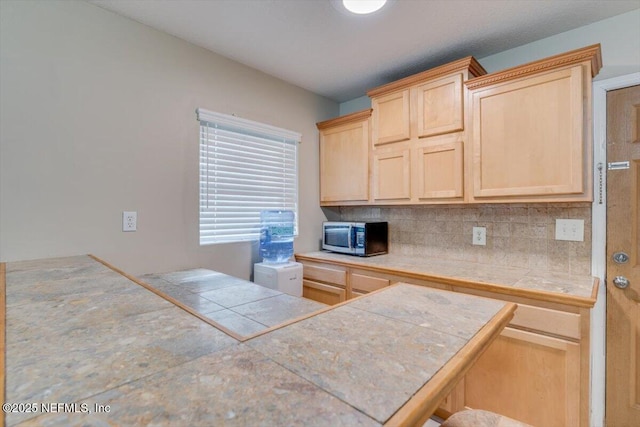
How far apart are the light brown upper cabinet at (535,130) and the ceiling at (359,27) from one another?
31 cm

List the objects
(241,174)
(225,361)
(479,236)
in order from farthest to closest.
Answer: (241,174) → (479,236) → (225,361)

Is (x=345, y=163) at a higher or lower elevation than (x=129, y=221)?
higher

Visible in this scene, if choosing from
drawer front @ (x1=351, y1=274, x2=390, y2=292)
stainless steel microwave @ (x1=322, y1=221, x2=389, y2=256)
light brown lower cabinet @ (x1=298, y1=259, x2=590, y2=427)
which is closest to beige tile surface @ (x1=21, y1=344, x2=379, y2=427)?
light brown lower cabinet @ (x1=298, y1=259, x2=590, y2=427)

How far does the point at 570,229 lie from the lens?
1.88m

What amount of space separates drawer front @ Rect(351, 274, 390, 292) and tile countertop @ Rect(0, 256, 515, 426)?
122cm

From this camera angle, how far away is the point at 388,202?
2.50m

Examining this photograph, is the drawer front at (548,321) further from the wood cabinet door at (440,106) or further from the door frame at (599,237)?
the wood cabinet door at (440,106)

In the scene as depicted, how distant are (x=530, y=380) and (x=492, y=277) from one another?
21.6 inches

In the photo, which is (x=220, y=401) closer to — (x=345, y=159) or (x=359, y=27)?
(x=359, y=27)

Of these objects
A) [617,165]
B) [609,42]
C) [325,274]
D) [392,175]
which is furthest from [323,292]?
[609,42]

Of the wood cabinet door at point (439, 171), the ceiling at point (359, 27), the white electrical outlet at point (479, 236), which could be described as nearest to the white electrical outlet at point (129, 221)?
the ceiling at point (359, 27)

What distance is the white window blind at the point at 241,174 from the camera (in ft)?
7.26

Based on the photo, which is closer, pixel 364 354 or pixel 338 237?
pixel 364 354

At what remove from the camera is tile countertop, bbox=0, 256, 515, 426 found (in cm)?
43
